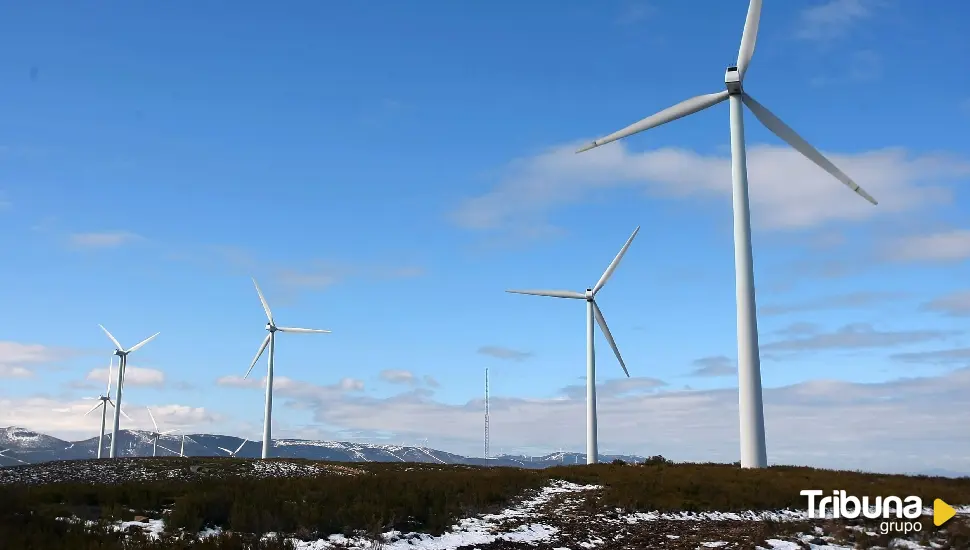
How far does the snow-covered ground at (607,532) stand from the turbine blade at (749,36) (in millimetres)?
30338

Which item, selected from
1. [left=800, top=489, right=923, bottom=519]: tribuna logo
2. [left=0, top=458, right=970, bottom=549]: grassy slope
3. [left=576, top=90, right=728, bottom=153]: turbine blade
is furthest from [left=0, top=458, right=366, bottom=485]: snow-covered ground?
[left=576, top=90, right=728, bottom=153]: turbine blade

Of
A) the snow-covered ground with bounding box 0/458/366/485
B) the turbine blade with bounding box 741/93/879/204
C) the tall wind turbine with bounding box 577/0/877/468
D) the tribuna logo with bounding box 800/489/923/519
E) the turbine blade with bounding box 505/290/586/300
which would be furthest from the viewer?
the turbine blade with bounding box 505/290/586/300

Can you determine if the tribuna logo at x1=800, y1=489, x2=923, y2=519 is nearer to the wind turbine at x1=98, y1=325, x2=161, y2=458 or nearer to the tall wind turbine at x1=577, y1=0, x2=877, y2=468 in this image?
the tall wind turbine at x1=577, y1=0, x2=877, y2=468

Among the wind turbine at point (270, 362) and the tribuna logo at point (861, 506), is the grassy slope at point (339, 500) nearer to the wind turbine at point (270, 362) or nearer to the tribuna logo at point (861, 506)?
the tribuna logo at point (861, 506)

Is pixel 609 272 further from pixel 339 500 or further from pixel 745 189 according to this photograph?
pixel 339 500

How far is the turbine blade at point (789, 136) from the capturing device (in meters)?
44.9

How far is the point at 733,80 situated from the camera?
46.1 m

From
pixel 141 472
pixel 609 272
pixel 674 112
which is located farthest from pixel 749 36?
pixel 141 472

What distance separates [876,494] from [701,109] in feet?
88.5

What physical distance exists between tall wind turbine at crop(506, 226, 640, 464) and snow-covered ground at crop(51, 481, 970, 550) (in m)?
38.8

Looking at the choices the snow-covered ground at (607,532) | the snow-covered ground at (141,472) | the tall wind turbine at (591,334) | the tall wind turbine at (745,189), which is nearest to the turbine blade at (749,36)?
the tall wind turbine at (745,189)

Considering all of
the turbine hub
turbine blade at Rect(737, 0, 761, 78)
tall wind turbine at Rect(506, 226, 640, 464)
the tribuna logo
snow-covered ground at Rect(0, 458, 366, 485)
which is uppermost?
turbine blade at Rect(737, 0, 761, 78)

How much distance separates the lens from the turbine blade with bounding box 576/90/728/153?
47062 mm

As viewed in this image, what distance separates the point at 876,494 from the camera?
2870 cm
